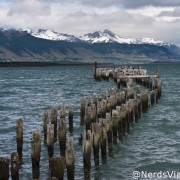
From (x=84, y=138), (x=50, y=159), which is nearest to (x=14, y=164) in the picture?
(x=50, y=159)

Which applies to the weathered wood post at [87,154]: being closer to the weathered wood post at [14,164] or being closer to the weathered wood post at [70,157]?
the weathered wood post at [70,157]

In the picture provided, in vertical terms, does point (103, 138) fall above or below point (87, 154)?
above

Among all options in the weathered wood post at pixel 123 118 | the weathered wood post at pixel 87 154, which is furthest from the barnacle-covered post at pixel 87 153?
the weathered wood post at pixel 123 118

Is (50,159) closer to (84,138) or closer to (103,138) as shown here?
(84,138)

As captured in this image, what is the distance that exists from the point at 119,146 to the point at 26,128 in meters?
9.06

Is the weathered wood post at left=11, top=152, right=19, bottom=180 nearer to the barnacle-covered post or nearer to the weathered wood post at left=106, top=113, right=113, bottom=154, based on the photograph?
the barnacle-covered post

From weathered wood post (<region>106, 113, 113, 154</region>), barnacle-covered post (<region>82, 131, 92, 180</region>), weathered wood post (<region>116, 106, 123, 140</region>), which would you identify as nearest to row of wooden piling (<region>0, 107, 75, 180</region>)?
barnacle-covered post (<region>82, 131, 92, 180</region>)

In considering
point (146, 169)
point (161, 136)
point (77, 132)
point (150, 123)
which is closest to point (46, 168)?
point (146, 169)

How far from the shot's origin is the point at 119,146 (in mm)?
23484

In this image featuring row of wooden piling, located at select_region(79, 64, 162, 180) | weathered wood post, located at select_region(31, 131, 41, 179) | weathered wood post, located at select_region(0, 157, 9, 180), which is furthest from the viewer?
row of wooden piling, located at select_region(79, 64, 162, 180)

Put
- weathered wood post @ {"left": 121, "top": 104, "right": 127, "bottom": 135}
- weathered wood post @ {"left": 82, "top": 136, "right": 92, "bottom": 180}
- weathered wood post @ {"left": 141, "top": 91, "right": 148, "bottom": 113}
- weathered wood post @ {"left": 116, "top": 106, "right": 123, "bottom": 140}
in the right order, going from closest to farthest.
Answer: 1. weathered wood post @ {"left": 82, "top": 136, "right": 92, "bottom": 180}
2. weathered wood post @ {"left": 116, "top": 106, "right": 123, "bottom": 140}
3. weathered wood post @ {"left": 121, "top": 104, "right": 127, "bottom": 135}
4. weathered wood post @ {"left": 141, "top": 91, "right": 148, "bottom": 113}

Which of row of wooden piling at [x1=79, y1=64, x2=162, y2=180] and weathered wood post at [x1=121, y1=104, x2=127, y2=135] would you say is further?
weathered wood post at [x1=121, y1=104, x2=127, y2=135]

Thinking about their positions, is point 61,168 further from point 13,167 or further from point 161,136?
point 161,136

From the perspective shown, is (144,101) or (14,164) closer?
(14,164)
